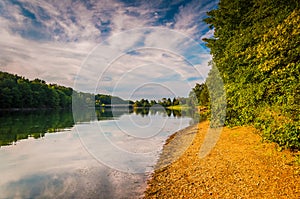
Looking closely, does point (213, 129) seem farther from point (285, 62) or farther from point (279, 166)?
point (285, 62)

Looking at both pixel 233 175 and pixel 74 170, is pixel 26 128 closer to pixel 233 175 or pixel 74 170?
pixel 74 170

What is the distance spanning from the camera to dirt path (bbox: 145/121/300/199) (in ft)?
28.7

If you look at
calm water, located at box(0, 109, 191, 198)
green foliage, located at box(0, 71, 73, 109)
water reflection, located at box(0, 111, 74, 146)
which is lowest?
calm water, located at box(0, 109, 191, 198)

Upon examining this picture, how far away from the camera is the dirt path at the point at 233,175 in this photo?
28.7 ft

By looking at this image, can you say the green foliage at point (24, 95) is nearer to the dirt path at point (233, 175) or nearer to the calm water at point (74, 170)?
the calm water at point (74, 170)

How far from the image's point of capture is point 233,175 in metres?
10.7

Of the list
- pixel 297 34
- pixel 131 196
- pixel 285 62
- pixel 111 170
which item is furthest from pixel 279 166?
pixel 111 170

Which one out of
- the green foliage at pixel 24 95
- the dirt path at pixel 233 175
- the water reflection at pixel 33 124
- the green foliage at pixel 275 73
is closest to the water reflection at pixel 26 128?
the water reflection at pixel 33 124

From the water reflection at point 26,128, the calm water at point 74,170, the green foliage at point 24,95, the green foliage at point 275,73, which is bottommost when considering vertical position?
the calm water at point 74,170

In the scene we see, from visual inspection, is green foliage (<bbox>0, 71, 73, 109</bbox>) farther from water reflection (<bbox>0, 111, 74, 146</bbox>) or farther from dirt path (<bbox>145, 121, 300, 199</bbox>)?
dirt path (<bbox>145, 121, 300, 199</bbox>)

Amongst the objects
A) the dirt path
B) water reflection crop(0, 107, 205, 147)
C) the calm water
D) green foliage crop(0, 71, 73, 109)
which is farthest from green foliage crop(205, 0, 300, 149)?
green foliage crop(0, 71, 73, 109)

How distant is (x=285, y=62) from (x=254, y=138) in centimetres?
866

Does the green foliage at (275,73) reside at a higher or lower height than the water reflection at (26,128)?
higher

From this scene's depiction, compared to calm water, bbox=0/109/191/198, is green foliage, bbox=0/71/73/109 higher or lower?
higher
